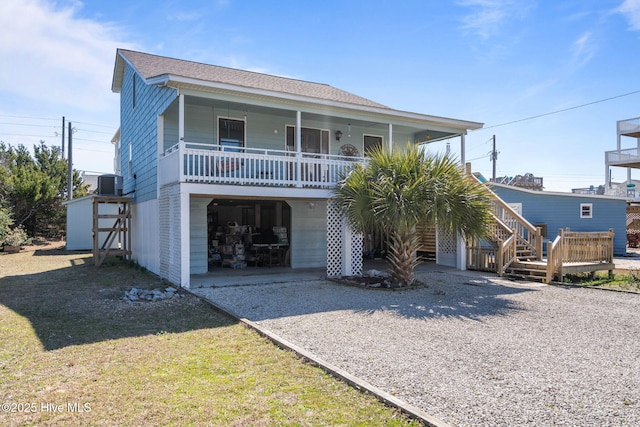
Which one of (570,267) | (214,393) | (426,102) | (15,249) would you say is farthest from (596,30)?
(15,249)

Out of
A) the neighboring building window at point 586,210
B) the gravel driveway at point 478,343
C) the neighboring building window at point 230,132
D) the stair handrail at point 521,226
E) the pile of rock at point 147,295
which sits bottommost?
the gravel driveway at point 478,343

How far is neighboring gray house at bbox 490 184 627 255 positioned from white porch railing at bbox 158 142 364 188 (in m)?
13.6

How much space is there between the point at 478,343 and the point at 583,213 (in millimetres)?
18731

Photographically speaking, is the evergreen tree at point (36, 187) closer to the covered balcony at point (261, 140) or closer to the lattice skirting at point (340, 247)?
the covered balcony at point (261, 140)

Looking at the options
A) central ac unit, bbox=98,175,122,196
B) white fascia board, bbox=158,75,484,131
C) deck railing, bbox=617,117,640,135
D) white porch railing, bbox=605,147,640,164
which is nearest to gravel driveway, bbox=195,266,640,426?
white fascia board, bbox=158,75,484,131

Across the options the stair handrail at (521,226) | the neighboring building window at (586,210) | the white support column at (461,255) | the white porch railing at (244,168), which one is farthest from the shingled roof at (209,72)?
the neighboring building window at (586,210)

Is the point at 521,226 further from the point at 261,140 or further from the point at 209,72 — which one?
the point at 209,72

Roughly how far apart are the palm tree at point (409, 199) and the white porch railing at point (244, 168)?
1.43 m

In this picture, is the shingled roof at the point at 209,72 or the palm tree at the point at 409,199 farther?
the shingled roof at the point at 209,72

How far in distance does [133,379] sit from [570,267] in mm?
11224

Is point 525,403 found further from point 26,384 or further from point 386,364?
point 26,384

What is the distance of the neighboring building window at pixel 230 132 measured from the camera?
13.5 meters

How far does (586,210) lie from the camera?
69.5ft

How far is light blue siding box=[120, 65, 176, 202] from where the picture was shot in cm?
1273
